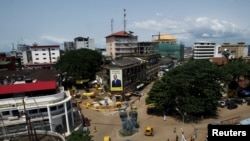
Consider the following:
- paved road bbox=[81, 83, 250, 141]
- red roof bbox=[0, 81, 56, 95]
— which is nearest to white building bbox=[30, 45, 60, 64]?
paved road bbox=[81, 83, 250, 141]

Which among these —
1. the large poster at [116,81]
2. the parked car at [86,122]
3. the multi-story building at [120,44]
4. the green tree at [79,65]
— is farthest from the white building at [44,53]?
the parked car at [86,122]

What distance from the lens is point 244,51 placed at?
140000 millimetres

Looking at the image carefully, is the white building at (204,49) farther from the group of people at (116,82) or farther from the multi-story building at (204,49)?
the group of people at (116,82)

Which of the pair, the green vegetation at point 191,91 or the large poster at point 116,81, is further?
the large poster at point 116,81

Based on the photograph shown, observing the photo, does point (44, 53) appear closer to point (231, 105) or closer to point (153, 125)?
point (153, 125)

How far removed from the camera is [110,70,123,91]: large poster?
58.1 meters

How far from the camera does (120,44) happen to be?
10831cm

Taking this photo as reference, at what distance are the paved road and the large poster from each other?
9370 mm

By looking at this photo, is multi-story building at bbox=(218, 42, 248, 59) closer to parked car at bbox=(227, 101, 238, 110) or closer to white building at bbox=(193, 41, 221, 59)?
white building at bbox=(193, 41, 221, 59)

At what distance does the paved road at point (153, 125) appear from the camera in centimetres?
3669

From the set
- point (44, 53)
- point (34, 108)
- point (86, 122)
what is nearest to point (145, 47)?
point (44, 53)

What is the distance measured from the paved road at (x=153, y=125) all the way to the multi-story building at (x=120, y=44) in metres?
59.4

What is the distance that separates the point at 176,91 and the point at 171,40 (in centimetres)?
13263

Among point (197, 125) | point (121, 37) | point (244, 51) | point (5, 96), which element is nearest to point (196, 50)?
point (244, 51)
